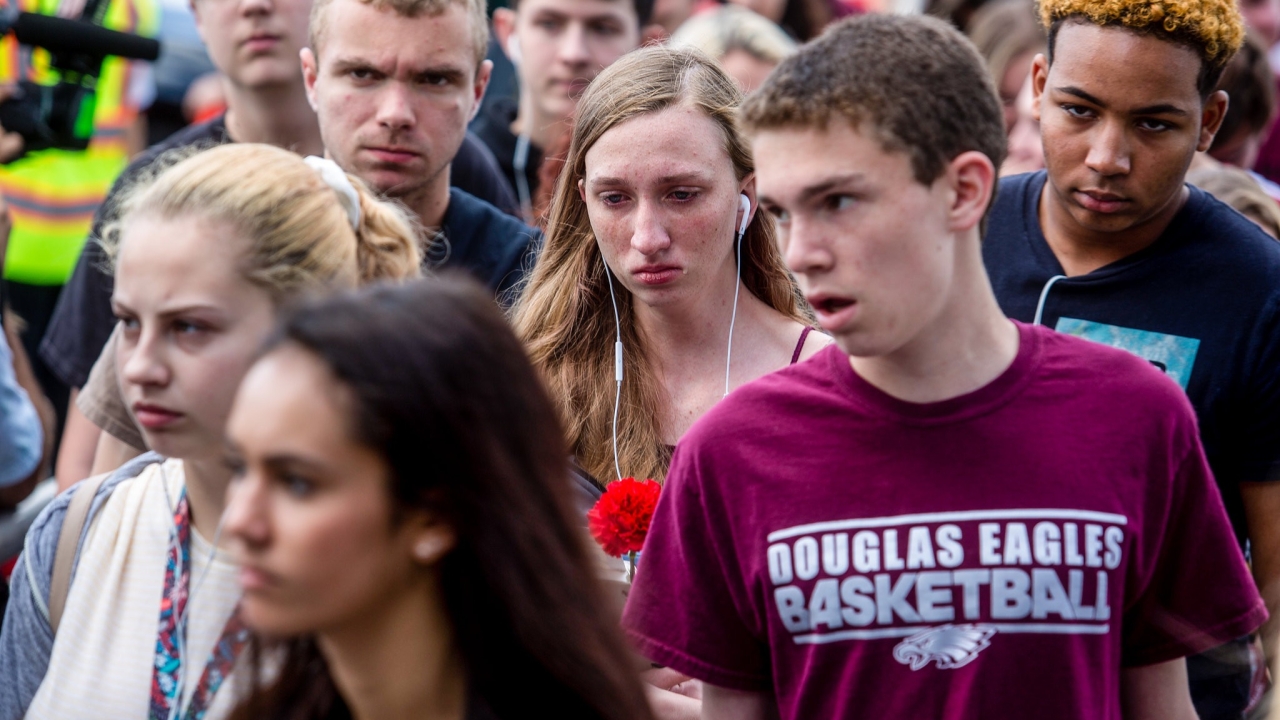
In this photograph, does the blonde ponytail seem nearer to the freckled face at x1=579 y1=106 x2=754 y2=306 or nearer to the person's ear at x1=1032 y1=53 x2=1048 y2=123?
the freckled face at x1=579 y1=106 x2=754 y2=306

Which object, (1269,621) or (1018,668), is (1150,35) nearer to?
(1269,621)

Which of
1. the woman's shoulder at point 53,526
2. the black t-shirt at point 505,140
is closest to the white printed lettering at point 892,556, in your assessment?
the woman's shoulder at point 53,526

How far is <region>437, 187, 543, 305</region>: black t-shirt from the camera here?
3688 millimetres

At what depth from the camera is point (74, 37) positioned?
4.01 metres

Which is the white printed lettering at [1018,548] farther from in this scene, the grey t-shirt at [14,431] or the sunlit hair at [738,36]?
the sunlit hair at [738,36]

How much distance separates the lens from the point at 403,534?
1.78 meters

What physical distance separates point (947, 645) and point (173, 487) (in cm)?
131

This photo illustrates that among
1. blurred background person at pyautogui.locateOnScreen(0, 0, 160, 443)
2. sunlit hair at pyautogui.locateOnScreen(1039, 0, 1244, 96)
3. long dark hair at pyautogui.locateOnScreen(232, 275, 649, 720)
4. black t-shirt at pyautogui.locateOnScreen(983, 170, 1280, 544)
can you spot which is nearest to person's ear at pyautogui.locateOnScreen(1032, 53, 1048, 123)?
sunlit hair at pyautogui.locateOnScreen(1039, 0, 1244, 96)

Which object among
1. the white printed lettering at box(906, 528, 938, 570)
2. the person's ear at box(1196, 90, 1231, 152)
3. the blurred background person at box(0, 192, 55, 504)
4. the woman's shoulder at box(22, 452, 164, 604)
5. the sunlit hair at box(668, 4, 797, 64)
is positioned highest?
the person's ear at box(1196, 90, 1231, 152)

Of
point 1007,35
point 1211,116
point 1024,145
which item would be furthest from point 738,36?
point 1211,116

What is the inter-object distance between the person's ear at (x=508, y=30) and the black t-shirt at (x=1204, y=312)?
8.90 ft

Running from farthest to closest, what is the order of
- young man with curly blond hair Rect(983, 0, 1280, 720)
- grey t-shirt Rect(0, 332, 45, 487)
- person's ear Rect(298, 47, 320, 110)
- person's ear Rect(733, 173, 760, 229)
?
person's ear Rect(298, 47, 320, 110) → grey t-shirt Rect(0, 332, 45, 487) → person's ear Rect(733, 173, 760, 229) → young man with curly blond hair Rect(983, 0, 1280, 720)

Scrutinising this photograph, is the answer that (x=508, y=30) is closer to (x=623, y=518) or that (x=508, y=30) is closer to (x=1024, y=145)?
(x=1024, y=145)

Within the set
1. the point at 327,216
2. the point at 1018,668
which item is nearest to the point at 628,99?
the point at 327,216
